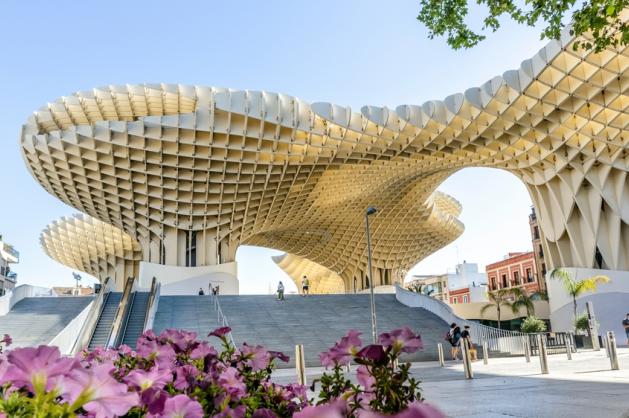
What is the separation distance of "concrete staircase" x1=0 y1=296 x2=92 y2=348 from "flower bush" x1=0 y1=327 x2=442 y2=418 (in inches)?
770

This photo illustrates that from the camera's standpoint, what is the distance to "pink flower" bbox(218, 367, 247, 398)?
1682 mm

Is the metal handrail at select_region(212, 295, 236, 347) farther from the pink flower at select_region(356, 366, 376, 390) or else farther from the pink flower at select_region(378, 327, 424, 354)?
the pink flower at select_region(378, 327, 424, 354)

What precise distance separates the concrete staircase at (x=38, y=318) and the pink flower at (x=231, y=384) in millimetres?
19930

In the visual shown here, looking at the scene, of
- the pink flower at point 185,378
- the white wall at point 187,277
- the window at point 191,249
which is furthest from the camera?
the window at point 191,249

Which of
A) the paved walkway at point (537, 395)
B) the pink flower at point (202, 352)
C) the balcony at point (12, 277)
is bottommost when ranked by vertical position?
the paved walkway at point (537, 395)

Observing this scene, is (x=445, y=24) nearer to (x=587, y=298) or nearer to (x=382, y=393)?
(x=382, y=393)

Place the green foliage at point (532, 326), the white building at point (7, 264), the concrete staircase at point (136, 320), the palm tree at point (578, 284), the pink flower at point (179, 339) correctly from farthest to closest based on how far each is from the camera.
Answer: the white building at point (7, 264) → the green foliage at point (532, 326) → the palm tree at point (578, 284) → the concrete staircase at point (136, 320) → the pink flower at point (179, 339)

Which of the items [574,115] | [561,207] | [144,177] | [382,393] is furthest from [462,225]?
[382,393]

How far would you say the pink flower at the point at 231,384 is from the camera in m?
1.68

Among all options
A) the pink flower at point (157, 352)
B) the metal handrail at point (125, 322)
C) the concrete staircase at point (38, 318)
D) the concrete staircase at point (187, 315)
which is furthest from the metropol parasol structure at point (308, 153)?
the pink flower at point (157, 352)

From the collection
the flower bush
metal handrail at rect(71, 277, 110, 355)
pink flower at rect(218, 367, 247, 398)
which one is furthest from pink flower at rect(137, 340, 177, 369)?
metal handrail at rect(71, 277, 110, 355)

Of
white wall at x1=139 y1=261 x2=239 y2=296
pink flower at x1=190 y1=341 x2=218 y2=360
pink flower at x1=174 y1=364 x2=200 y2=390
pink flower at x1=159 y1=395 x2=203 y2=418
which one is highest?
white wall at x1=139 y1=261 x2=239 y2=296

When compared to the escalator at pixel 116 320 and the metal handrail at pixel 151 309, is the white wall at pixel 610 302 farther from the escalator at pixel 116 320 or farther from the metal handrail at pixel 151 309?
the escalator at pixel 116 320

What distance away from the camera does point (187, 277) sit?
4284 cm
